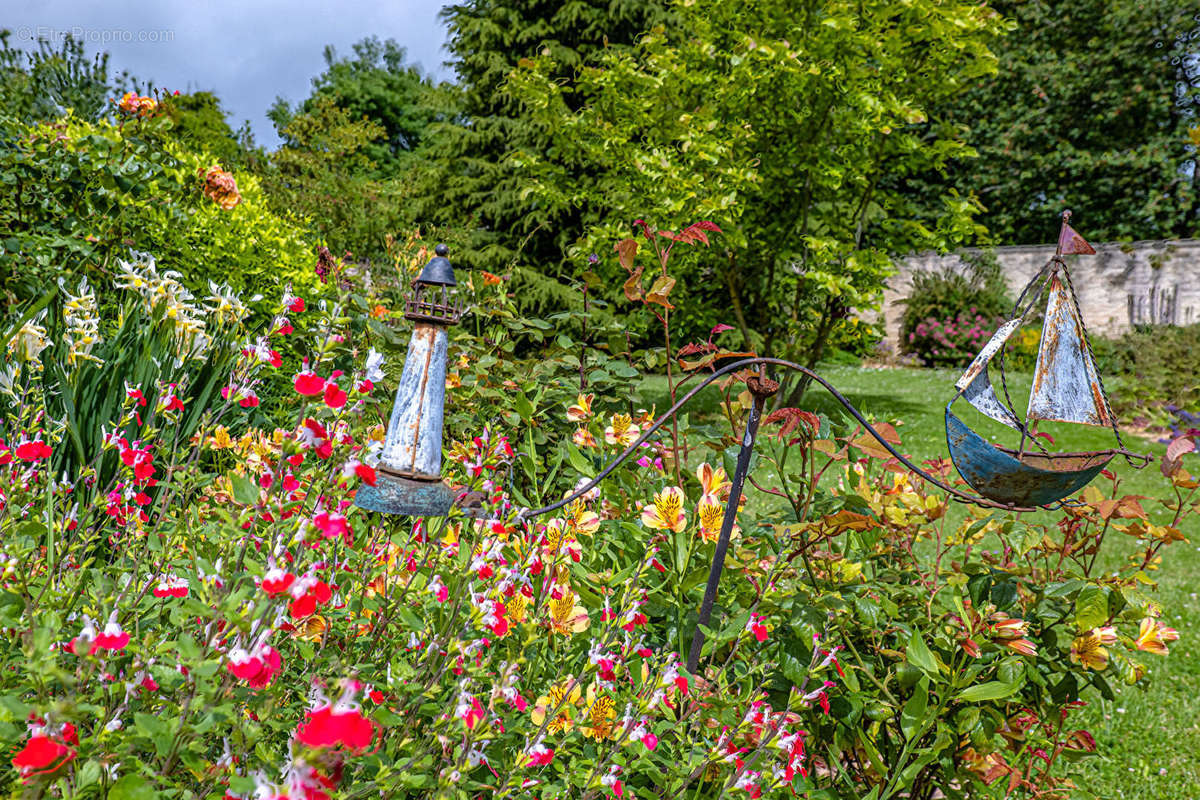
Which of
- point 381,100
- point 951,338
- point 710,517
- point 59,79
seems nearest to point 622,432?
point 710,517

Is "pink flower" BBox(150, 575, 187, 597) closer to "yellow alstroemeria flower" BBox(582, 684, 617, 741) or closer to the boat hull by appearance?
"yellow alstroemeria flower" BBox(582, 684, 617, 741)

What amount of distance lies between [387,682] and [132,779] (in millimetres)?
355

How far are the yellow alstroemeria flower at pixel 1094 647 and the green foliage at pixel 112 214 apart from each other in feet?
11.4

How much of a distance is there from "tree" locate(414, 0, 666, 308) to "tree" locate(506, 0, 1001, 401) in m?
4.13

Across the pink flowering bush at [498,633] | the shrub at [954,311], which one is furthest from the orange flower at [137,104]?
the shrub at [954,311]

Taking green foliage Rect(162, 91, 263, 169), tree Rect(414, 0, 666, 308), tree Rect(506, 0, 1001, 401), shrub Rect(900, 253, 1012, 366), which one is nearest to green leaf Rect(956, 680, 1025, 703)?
tree Rect(506, 0, 1001, 401)

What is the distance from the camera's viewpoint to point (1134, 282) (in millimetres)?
15867

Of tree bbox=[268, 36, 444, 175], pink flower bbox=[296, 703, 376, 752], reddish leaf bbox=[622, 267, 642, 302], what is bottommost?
pink flower bbox=[296, 703, 376, 752]

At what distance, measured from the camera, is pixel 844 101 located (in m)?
6.75

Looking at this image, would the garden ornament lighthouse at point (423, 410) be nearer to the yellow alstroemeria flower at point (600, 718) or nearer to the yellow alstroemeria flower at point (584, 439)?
the yellow alstroemeria flower at point (600, 718)

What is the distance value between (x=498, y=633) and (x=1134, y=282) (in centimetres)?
1972

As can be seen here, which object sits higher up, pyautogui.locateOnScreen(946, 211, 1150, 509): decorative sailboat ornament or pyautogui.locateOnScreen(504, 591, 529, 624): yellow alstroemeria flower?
pyautogui.locateOnScreen(946, 211, 1150, 509): decorative sailboat ornament

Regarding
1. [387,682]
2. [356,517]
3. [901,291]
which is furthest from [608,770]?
[901,291]

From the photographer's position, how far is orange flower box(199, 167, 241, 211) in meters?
3.88
